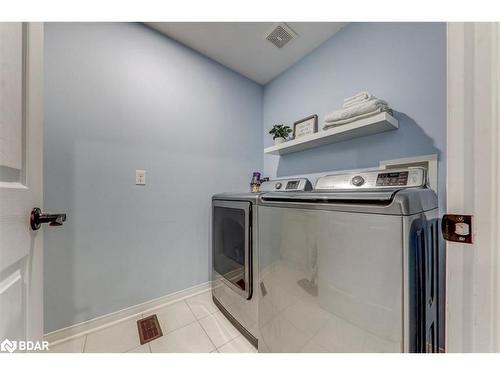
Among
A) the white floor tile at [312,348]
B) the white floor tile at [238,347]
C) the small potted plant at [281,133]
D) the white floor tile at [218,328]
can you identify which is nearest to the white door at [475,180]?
the white floor tile at [312,348]

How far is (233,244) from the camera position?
4.41 feet

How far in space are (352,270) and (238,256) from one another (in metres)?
0.80

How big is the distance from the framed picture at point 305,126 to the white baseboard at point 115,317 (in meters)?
1.74

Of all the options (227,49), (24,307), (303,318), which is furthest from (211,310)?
(227,49)

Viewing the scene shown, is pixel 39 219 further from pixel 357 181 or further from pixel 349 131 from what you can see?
pixel 349 131

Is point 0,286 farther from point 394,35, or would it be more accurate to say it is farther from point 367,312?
point 394,35

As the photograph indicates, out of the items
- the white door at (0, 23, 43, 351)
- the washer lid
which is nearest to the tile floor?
the white door at (0, 23, 43, 351)

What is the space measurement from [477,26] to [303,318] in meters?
1.09

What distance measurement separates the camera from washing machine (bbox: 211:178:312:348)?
1.13m

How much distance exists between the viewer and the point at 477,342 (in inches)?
15.9

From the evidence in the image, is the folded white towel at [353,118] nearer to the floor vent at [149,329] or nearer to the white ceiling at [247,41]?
the white ceiling at [247,41]

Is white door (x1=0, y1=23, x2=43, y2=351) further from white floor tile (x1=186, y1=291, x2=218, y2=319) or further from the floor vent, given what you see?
white floor tile (x1=186, y1=291, x2=218, y2=319)

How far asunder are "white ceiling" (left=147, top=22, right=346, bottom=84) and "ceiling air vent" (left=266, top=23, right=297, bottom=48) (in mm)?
27

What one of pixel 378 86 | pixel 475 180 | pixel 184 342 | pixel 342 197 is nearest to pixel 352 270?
pixel 342 197
